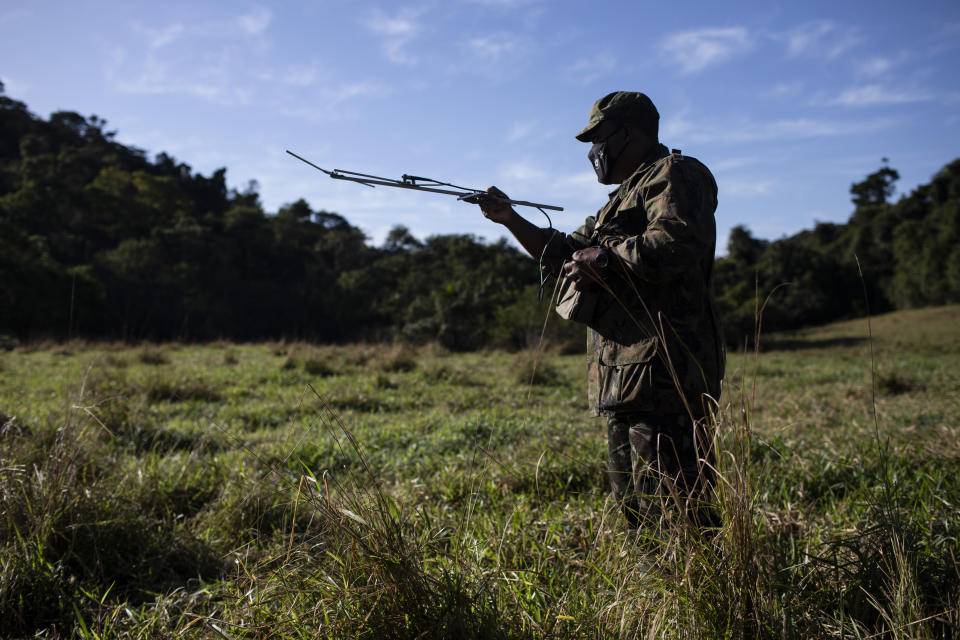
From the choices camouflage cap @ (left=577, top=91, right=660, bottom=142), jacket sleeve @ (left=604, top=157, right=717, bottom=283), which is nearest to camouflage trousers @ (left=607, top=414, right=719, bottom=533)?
jacket sleeve @ (left=604, top=157, right=717, bottom=283)

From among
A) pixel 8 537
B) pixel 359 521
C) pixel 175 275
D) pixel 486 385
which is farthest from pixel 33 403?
pixel 175 275

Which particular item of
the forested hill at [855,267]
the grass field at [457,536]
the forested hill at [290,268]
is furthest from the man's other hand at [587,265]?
the forested hill at [855,267]

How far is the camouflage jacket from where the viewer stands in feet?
6.05

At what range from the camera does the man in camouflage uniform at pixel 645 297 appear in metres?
1.86

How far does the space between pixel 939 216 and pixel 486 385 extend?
3772 centimetres

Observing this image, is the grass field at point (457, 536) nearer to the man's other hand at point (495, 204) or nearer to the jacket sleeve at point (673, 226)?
the jacket sleeve at point (673, 226)

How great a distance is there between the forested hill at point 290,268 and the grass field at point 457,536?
1800cm

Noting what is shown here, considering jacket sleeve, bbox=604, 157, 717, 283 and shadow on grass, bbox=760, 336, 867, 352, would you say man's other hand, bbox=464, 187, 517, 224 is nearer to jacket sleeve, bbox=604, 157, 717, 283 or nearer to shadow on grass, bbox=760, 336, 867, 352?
jacket sleeve, bbox=604, 157, 717, 283

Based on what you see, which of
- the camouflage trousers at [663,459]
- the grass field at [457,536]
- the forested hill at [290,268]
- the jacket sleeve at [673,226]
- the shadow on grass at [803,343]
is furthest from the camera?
the forested hill at [290,268]

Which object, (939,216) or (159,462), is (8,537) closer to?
→ (159,462)

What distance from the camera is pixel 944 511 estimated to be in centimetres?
237

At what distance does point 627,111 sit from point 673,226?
58 cm

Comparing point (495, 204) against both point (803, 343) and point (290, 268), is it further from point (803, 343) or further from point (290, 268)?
point (290, 268)

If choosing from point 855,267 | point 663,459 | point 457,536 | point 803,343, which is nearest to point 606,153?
point 663,459
